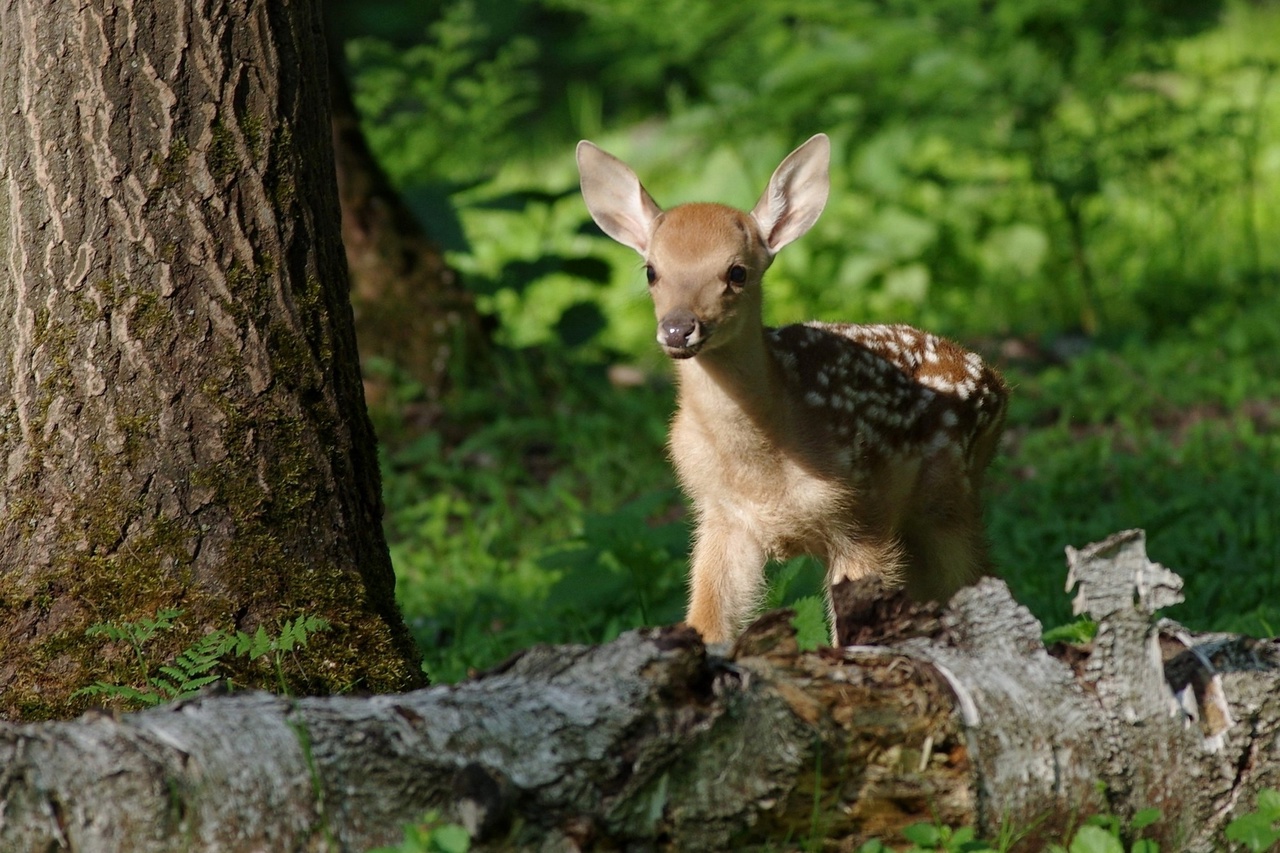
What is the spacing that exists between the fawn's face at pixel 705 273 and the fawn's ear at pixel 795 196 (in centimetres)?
14

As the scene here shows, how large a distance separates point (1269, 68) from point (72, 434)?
22.8 ft

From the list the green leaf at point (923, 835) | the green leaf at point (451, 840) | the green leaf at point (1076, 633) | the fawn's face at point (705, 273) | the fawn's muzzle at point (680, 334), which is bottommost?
the green leaf at point (923, 835)

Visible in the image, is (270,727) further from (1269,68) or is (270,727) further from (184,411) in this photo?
(1269,68)

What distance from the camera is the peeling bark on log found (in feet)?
7.79

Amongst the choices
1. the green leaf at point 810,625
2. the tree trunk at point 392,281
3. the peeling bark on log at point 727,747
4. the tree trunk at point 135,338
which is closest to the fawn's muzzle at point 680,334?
the green leaf at point 810,625

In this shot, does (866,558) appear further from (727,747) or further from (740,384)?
(727,747)

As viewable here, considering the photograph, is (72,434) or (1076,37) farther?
(1076,37)

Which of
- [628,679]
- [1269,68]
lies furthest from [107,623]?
[1269,68]

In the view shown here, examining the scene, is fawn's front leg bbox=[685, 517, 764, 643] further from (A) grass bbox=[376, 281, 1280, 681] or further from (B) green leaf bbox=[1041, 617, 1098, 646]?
(B) green leaf bbox=[1041, 617, 1098, 646]

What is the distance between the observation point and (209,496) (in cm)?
342

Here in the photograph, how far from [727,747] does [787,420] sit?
2.12m

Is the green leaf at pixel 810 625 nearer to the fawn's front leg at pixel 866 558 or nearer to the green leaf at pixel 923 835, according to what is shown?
the green leaf at pixel 923 835

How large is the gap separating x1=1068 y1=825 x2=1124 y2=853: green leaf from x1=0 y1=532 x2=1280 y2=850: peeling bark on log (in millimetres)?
92

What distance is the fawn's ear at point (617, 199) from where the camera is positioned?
4773 millimetres
